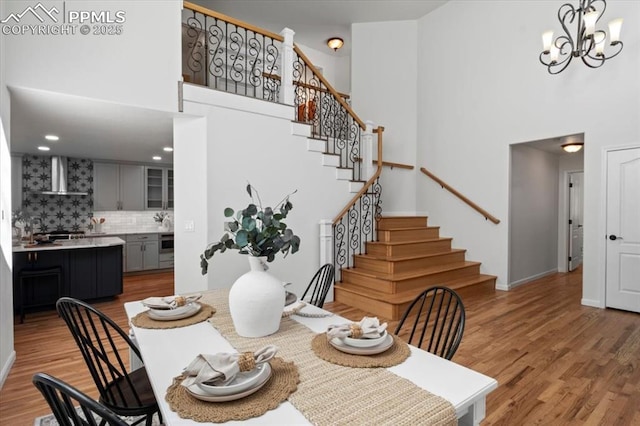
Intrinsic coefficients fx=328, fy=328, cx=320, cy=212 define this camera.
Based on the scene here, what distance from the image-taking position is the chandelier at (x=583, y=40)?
149 inches

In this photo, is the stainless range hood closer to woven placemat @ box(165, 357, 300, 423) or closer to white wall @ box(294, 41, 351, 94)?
white wall @ box(294, 41, 351, 94)

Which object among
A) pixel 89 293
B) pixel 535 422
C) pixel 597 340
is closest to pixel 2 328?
pixel 89 293

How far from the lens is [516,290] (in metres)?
5.23

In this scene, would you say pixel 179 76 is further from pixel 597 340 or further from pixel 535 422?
pixel 597 340

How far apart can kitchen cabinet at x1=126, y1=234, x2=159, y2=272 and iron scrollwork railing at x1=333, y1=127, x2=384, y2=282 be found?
4248 mm

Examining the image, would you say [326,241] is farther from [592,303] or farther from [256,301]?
[592,303]

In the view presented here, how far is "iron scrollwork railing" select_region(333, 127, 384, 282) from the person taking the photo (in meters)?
4.92

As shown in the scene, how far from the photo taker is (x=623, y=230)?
414 cm

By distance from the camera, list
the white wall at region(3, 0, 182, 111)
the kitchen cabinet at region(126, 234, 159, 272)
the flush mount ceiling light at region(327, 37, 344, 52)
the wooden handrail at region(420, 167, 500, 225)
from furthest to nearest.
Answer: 1. the flush mount ceiling light at region(327, 37, 344, 52)
2. the kitchen cabinet at region(126, 234, 159, 272)
3. the wooden handrail at region(420, 167, 500, 225)
4. the white wall at region(3, 0, 182, 111)

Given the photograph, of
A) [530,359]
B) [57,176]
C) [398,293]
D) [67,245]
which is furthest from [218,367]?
[57,176]

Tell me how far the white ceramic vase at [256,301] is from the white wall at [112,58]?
2.74m

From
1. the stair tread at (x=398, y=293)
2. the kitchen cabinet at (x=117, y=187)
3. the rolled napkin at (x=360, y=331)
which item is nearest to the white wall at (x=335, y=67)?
the kitchen cabinet at (x=117, y=187)

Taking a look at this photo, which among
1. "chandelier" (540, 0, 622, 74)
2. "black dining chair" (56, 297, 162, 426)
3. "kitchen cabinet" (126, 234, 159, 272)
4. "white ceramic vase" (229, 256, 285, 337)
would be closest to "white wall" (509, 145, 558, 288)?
"chandelier" (540, 0, 622, 74)

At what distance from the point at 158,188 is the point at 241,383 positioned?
7330mm
